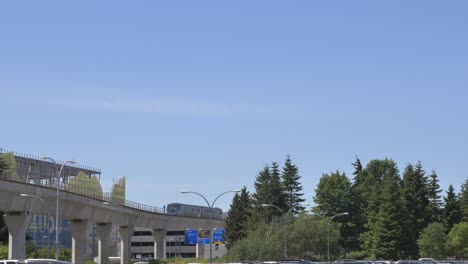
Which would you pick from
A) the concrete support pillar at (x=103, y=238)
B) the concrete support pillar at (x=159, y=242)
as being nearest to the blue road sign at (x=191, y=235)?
the concrete support pillar at (x=159, y=242)

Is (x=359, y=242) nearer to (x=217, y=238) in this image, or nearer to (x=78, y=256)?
(x=217, y=238)

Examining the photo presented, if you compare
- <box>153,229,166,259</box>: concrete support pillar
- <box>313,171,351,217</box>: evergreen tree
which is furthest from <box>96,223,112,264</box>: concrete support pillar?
<box>313,171,351,217</box>: evergreen tree

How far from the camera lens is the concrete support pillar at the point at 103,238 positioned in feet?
309

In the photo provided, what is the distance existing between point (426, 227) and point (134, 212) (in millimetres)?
43007

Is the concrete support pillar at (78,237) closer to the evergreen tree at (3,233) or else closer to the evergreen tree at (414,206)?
the evergreen tree at (3,233)

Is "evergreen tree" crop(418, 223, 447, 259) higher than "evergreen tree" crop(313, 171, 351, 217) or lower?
lower

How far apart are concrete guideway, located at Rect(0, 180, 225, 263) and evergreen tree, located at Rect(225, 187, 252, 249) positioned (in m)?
7.48

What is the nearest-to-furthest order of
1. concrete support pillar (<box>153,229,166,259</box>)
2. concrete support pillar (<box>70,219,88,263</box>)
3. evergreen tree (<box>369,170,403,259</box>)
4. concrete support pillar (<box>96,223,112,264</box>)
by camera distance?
concrete support pillar (<box>70,219,88,263</box>) → concrete support pillar (<box>96,223,112,264</box>) → evergreen tree (<box>369,170,403,259</box>) → concrete support pillar (<box>153,229,166,259</box>)

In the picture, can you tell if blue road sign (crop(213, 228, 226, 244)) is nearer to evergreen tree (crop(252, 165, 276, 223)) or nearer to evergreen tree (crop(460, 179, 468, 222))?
evergreen tree (crop(252, 165, 276, 223))

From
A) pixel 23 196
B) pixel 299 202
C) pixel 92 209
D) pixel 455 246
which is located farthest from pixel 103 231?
pixel 455 246

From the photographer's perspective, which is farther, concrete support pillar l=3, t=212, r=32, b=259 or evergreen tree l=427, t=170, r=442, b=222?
evergreen tree l=427, t=170, r=442, b=222

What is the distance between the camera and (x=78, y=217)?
82375mm

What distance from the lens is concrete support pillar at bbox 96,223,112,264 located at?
309 ft

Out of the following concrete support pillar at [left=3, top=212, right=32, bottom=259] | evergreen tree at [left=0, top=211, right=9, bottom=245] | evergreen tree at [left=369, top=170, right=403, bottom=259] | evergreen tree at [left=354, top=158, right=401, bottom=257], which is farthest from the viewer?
evergreen tree at [left=354, top=158, right=401, bottom=257]
